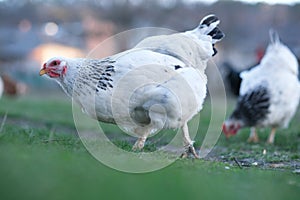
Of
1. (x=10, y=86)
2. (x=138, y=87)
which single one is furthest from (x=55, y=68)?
(x=10, y=86)

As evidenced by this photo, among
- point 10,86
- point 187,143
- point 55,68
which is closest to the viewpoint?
point 55,68

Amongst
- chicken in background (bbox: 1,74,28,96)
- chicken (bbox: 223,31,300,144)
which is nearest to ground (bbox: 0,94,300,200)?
chicken (bbox: 223,31,300,144)

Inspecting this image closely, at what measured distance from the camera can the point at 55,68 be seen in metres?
5.09

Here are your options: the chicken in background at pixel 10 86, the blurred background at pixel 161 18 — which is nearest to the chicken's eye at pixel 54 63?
the chicken in background at pixel 10 86

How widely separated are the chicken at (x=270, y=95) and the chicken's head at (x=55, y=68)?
4616 mm

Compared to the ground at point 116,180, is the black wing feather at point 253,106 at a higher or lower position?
higher

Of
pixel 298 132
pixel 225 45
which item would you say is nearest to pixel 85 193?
pixel 298 132

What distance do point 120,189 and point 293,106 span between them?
6.54 m

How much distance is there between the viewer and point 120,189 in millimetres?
2885

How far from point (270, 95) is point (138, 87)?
4.43 meters

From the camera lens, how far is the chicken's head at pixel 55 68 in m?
5.06

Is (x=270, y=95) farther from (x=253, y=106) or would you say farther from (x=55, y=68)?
(x=55, y=68)

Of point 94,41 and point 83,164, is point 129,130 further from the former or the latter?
point 94,41

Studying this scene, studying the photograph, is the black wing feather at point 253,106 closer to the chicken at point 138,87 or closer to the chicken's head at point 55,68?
the chicken at point 138,87
